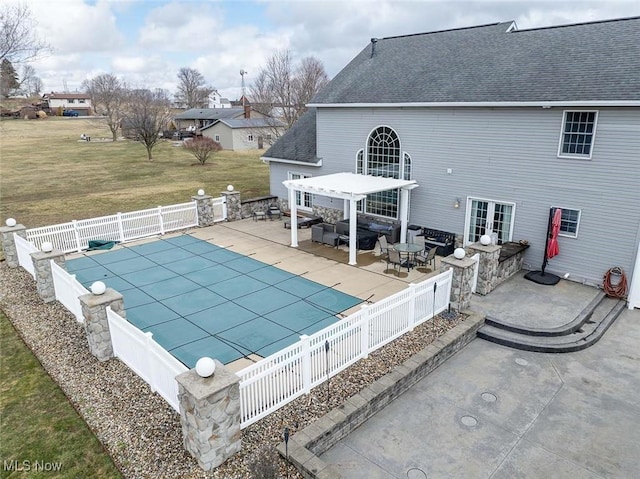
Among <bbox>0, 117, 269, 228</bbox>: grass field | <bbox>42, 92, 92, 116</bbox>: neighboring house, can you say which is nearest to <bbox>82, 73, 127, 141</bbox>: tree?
<bbox>0, 117, 269, 228</bbox>: grass field

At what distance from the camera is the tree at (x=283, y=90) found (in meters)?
33.5

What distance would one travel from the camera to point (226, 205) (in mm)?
19484

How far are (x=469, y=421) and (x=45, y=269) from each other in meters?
10.8

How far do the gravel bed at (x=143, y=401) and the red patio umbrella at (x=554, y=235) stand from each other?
4066mm

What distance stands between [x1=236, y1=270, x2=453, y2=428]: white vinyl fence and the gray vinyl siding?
15.8 feet

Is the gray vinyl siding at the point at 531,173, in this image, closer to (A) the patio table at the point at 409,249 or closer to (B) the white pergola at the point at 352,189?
(B) the white pergola at the point at 352,189

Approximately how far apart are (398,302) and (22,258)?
39.6 ft

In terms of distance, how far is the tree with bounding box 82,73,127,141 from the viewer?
209 feet

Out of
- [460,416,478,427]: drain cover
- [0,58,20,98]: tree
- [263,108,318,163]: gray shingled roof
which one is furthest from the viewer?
[0,58,20,98]: tree

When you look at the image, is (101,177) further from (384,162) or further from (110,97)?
(110,97)

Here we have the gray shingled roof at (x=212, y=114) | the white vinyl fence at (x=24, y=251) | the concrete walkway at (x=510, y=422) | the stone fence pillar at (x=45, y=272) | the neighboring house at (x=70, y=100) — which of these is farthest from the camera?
the neighboring house at (x=70, y=100)

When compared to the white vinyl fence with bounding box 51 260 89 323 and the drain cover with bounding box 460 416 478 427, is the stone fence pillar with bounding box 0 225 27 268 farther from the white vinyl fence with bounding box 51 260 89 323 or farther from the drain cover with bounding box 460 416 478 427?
the drain cover with bounding box 460 416 478 427

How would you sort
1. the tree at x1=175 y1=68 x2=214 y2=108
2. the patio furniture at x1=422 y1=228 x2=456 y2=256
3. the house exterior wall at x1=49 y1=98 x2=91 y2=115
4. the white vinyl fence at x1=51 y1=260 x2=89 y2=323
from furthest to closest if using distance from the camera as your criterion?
1. the house exterior wall at x1=49 y1=98 x2=91 y2=115
2. the tree at x1=175 y1=68 x2=214 y2=108
3. the patio furniture at x1=422 y1=228 x2=456 y2=256
4. the white vinyl fence at x1=51 y1=260 x2=89 y2=323

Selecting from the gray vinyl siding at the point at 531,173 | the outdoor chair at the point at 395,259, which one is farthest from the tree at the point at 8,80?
the outdoor chair at the point at 395,259
